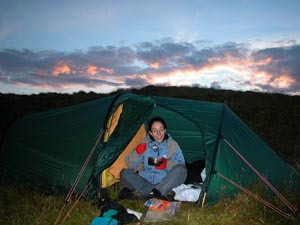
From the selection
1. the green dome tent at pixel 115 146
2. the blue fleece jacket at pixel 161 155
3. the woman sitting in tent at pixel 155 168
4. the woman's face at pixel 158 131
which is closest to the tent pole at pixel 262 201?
the green dome tent at pixel 115 146

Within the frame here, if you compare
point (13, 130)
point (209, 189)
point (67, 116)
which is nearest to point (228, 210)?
point (209, 189)

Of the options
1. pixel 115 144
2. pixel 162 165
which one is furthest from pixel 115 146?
pixel 162 165

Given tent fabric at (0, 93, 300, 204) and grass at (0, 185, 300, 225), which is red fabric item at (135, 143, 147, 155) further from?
grass at (0, 185, 300, 225)

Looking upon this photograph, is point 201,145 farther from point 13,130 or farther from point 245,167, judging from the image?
point 13,130

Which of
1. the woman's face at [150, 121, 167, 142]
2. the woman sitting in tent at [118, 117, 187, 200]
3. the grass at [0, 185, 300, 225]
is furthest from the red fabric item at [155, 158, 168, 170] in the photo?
the grass at [0, 185, 300, 225]

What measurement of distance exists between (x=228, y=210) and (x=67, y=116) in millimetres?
3248

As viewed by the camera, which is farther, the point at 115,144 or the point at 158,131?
the point at 158,131

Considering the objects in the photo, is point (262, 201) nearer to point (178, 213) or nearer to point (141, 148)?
point (178, 213)

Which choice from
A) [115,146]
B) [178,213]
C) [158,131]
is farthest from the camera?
[158,131]

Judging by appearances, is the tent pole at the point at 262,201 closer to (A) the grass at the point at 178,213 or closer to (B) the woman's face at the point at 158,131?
(A) the grass at the point at 178,213

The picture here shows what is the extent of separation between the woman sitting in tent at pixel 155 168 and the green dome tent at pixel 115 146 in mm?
354

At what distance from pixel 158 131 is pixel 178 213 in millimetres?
1557

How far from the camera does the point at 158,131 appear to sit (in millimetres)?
5430

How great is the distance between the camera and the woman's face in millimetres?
5418
